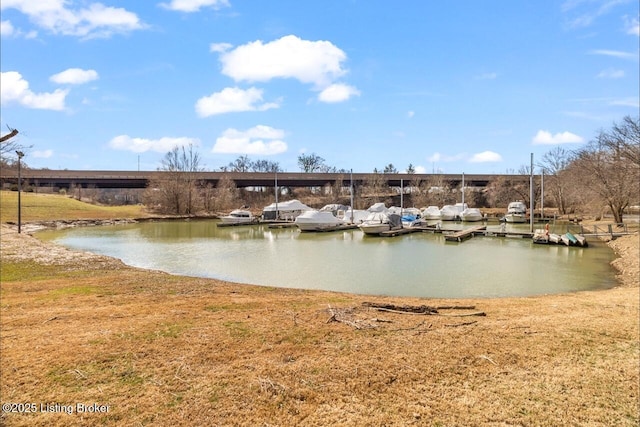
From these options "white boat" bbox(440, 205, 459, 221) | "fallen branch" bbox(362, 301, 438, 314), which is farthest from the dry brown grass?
"white boat" bbox(440, 205, 459, 221)

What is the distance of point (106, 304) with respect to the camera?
8.12m

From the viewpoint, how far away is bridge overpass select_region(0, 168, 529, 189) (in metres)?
67.4

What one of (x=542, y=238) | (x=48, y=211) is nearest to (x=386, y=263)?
(x=542, y=238)

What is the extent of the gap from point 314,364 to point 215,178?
67.6m

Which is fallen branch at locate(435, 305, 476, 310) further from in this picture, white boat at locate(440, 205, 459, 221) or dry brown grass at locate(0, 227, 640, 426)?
white boat at locate(440, 205, 459, 221)

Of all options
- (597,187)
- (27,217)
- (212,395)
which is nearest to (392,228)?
(597,187)

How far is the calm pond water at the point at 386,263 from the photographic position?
13617mm

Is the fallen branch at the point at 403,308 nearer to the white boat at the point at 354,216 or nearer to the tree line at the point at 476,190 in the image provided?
the tree line at the point at 476,190

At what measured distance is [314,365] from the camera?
475 centimetres

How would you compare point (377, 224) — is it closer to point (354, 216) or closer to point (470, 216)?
point (354, 216)

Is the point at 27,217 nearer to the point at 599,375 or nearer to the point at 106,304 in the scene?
the point at 106,304

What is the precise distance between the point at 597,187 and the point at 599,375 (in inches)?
1436

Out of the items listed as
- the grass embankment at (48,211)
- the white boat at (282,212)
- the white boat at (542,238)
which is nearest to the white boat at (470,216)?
the white boat at (282,212)

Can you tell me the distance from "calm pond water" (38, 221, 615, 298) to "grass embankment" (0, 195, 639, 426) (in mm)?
5688
